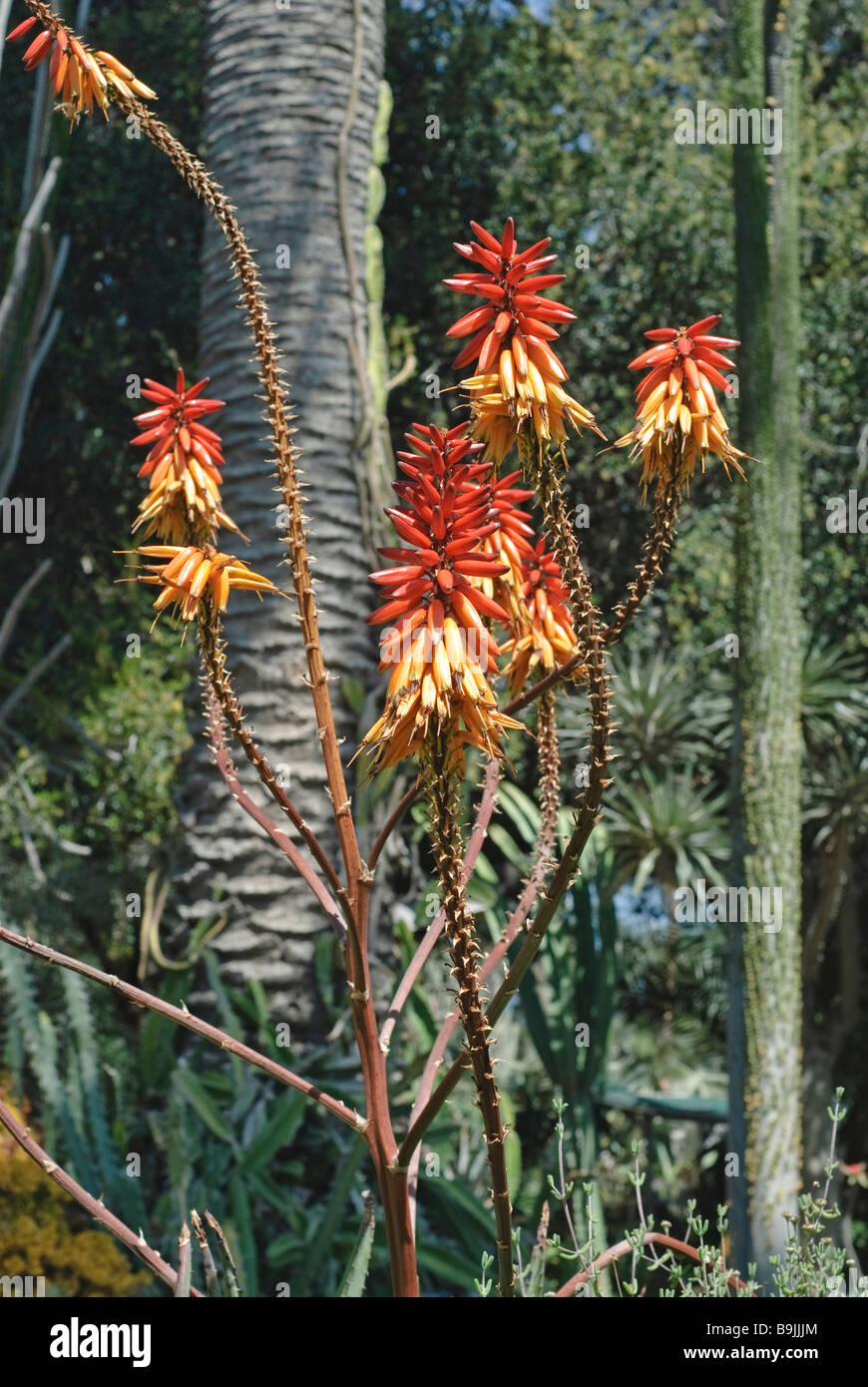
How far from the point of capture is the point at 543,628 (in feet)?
4.28

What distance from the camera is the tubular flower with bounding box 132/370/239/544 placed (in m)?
1.14

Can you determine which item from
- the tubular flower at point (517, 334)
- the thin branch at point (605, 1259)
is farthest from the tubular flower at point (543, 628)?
the thin branch at point (605, 1259)

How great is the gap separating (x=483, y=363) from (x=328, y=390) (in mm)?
2180

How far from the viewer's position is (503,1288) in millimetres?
950

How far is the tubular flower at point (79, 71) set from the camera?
1.05 metres

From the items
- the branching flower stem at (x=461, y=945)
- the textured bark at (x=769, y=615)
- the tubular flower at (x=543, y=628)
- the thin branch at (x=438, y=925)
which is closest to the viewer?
the branching flower stem at (x=461, y=945)

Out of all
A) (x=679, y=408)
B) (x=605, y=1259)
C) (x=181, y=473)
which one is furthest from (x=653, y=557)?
(x=605, y=1259)

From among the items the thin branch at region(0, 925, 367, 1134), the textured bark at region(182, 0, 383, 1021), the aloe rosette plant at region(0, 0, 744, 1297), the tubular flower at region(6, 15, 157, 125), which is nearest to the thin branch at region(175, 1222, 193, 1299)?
the aloe rosette plant at region(0, 0, 744, 1297)

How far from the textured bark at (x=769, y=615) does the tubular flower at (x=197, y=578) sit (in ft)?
6.54

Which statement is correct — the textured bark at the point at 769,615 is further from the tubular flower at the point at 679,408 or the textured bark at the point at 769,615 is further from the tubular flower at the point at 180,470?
the tubular flower at the point at 180,470

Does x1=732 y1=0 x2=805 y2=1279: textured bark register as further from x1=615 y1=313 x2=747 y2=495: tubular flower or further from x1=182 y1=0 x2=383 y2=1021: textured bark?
x1=615 y1=313 x2=747 y2=495: tubular flower

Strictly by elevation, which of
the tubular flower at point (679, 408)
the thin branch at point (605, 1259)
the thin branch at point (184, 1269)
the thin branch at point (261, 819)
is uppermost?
the tubular flower at point (679, 408)

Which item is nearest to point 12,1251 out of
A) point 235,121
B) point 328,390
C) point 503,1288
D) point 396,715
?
point 328,390
